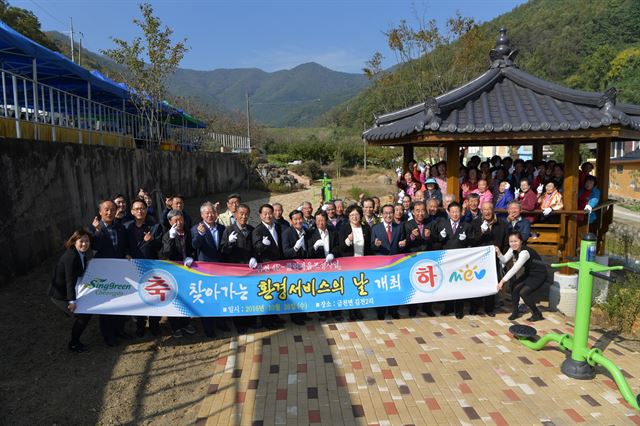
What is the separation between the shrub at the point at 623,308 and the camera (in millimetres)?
6145

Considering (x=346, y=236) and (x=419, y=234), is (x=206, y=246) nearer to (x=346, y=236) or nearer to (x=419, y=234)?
(x=346, y=236)

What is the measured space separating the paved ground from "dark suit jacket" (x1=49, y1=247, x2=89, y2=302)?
6.14 ft

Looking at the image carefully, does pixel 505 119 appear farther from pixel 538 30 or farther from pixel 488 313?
pixel 538 30

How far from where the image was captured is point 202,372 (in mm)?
4914

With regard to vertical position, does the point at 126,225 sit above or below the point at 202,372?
above

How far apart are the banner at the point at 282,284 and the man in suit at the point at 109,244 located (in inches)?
7.5

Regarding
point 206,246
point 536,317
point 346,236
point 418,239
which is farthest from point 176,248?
point 536,317

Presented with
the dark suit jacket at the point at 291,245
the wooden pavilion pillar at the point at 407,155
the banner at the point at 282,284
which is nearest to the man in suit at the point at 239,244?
the banner at the point at 282,284

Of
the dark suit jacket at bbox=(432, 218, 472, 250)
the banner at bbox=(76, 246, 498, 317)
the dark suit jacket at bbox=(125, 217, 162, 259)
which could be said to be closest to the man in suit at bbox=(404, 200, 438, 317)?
the dark suit jacket at bbox=(432, 218, 472, 250)

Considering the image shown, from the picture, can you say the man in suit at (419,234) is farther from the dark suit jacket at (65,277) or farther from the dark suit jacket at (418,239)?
the dark suit jacket at (65,277)

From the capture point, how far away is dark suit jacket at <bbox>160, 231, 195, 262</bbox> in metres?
5.62

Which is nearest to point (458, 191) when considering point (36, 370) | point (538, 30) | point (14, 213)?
point (36, 370)

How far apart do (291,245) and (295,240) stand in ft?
0.29

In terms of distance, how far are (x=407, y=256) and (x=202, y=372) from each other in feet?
9.90
